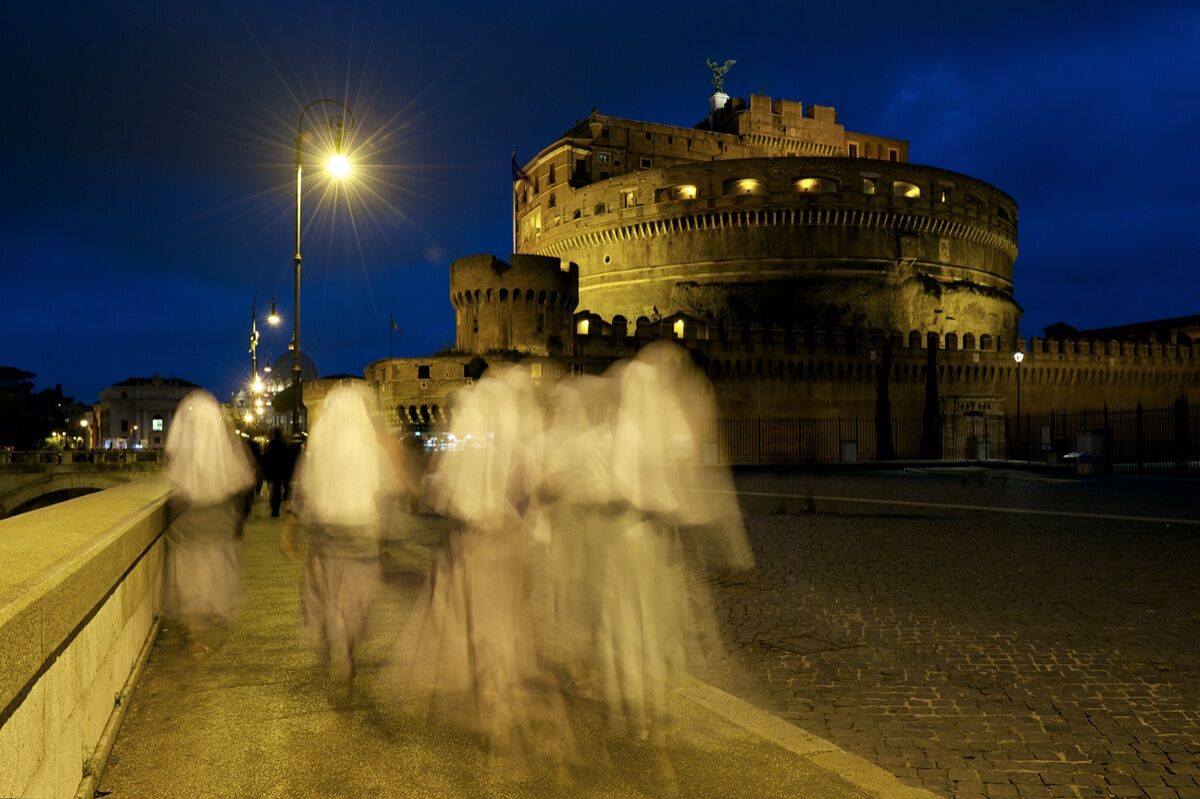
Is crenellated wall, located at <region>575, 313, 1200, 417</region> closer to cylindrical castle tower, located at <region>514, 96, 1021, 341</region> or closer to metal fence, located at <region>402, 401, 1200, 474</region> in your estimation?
metal fence, located at <region>402, 401, 1200, 474</region>

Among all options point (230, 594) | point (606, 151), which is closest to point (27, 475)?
point (606, 151)

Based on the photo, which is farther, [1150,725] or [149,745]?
[1150,725]

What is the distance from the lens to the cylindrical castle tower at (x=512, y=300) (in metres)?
42.6

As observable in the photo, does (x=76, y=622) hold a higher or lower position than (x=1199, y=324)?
lower

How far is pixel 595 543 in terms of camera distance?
7.16 meters

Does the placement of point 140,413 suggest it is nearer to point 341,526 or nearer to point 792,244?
point 792,244

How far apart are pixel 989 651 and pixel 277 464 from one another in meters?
10.7

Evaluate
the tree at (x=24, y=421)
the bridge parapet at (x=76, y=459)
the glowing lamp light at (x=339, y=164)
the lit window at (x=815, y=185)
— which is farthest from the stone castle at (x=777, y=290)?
the tree at (x=24, y=421)

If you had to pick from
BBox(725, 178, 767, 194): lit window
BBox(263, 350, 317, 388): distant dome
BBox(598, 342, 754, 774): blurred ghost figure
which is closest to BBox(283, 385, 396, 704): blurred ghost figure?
BBox(598, 342, 754, 774): blurred ghost figure

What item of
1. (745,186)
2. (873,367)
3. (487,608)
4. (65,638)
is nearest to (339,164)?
(487,608)

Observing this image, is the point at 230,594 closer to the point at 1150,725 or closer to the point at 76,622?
the point at 76,622

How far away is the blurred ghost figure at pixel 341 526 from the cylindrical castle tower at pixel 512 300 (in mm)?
33769

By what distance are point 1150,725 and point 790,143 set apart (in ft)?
→ 211

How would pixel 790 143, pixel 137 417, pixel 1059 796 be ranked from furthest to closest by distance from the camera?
pixel 137 417
pixel 790 143
pixel 1059 796
